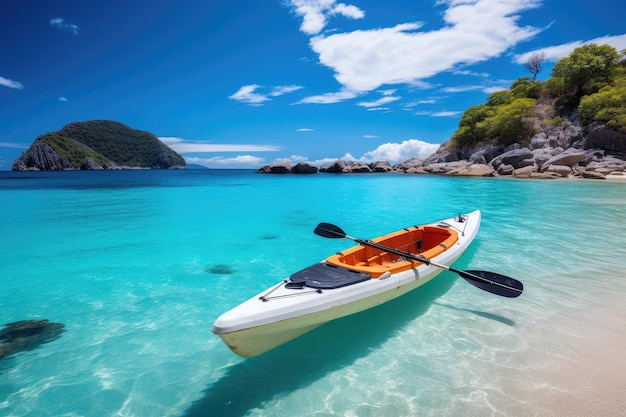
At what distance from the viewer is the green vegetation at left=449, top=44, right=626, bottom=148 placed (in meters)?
41.3

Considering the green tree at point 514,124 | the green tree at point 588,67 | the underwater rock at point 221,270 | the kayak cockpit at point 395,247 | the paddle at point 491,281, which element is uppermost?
the green tree at point 588,67

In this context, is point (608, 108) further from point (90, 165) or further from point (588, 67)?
point (90, 165)

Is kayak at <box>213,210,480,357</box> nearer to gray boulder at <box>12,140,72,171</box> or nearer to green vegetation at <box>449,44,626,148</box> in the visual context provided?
green vegetation at <box>449,44,626,148</box>

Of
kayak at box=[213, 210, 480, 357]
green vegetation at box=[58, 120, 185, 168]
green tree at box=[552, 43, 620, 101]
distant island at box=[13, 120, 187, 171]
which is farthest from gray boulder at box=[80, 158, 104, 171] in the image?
kayak at box=[213, 210, 480, 357]

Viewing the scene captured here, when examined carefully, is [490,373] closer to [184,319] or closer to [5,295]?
[184,319]

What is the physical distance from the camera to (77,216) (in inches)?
675

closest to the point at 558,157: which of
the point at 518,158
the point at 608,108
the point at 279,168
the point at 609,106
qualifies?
the point at 518,158

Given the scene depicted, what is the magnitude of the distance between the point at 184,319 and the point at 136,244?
6797 mm

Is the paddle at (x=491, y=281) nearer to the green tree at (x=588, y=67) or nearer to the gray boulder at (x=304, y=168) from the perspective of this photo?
the green tree at (x=588, y=67)

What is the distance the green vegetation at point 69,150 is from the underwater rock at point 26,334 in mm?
162634

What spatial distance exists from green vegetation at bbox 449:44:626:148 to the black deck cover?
49.1 metres

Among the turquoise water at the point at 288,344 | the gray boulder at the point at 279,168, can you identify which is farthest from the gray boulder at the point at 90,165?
the turquoise water at the point at 288,344

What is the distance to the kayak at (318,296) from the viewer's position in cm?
349

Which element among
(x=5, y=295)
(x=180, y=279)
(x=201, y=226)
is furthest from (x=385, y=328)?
(x=201, y=226)
